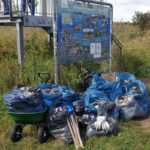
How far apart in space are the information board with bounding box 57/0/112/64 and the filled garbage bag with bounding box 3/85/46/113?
67.5 inches

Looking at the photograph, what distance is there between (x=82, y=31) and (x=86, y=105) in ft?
7.01

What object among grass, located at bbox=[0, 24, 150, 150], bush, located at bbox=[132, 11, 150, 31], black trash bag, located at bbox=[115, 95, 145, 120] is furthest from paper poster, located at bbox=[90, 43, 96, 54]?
bush, located at bbox=[132, 11, 150, 31]

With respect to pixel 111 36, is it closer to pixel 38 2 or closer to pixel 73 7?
pixel 73 7

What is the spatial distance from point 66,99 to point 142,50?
827 centimetres

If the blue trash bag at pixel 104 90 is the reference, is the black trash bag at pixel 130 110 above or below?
below

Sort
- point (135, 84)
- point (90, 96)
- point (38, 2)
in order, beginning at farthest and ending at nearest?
point (38, 2)
point (135, 84)
point (90, 96)

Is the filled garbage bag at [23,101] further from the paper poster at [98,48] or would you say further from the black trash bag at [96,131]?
the paper poster at [98,48]

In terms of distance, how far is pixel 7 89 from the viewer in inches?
223

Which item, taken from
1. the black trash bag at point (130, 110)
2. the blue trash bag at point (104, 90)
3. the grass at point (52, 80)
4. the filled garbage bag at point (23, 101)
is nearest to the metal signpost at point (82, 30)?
the grass at point (52, 80)

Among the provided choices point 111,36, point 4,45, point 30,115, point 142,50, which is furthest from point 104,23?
point 142,50

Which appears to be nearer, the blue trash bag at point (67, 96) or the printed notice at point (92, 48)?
the blue trash bag at point (67, 96)

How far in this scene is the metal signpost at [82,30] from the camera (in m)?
5.02

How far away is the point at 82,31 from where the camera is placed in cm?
567

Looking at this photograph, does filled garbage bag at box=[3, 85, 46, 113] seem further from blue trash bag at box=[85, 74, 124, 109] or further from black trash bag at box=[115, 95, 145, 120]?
black trash bag at box=[115, 95, 145, 120]
